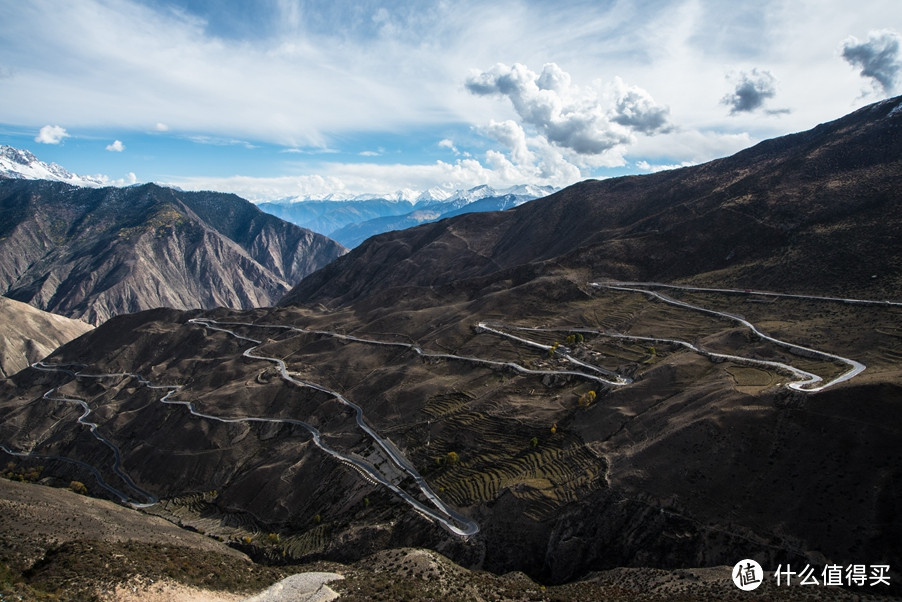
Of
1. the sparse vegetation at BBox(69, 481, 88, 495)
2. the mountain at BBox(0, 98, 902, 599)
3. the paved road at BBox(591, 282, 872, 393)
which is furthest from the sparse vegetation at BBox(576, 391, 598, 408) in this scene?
the sparse vegetation at BBox(69, 481, 88, 495)

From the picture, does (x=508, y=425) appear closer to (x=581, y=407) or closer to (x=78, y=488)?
(x=581, y=407)

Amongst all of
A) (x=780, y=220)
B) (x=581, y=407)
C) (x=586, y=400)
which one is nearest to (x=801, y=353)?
(x=586, y=400)

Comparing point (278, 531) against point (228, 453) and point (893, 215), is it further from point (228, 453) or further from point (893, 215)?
point (893, 215)

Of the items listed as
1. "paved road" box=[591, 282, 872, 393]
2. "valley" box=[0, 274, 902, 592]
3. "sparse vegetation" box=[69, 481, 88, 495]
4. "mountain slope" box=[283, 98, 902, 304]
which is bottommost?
"sparse vegetation" box=[69, 481, 88, 495]

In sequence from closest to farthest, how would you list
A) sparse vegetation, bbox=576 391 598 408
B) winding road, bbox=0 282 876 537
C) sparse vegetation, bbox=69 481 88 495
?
1. winding road, bbox=0 282 876 537
2. sparse vegetation, bbox=576 391 598 408
3. sparse vegetation, bbox=69 481 88 495

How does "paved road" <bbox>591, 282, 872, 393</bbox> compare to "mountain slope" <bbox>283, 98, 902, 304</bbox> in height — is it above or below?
below

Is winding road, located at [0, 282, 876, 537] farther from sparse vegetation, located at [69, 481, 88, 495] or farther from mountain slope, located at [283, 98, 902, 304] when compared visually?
mountain slope, located at [283, 98, 902, 304]

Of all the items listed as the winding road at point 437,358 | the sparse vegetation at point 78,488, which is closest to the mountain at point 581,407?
the winding road at point 437,358

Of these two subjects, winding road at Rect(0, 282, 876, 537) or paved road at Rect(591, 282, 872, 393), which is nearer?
paved road at Rect(591, 282, 872, 393)
